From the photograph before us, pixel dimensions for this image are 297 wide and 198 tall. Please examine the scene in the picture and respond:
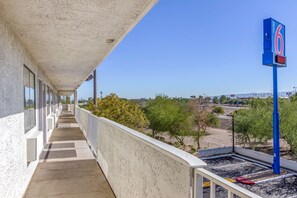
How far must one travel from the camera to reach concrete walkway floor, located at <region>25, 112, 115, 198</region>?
3.89 meters

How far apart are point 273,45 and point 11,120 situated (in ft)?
32.9

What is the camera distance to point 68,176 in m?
4.72

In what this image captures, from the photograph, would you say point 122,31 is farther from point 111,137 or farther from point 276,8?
point 276,8

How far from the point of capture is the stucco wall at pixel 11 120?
2666 millimetres

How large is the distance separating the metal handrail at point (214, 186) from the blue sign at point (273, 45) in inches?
389

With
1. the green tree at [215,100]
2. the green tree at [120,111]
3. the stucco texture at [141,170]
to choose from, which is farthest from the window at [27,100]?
the green tree at [215,100]

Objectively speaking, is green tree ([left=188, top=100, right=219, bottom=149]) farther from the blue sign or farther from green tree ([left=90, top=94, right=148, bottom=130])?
the blue sign

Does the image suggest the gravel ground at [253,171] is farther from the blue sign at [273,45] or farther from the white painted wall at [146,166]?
the white painted wall at [146,166]

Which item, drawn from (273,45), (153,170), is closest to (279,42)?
(273,45)

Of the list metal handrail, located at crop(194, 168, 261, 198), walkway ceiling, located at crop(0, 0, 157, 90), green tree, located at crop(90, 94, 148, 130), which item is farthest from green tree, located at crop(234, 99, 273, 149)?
metal handrail, located at crop(194, 168, 261, 198)

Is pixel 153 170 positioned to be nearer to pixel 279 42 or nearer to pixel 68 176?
pixel 68 176

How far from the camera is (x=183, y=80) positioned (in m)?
64.1

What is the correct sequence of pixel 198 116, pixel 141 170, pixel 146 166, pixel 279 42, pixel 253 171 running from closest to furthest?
pixel 146 166 → pixel 141 170 → pixel 279 42 → pixel 253 171 → pixel 198 116

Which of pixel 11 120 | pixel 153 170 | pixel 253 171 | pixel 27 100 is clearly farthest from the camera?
pixel 253 171
